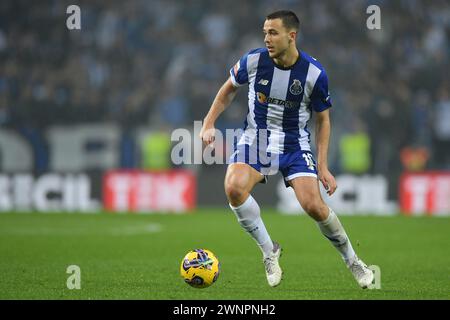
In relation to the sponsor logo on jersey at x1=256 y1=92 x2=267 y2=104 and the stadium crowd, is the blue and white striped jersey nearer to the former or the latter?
the sponsor logo on jersey at x1=256 y1=92 x2=267 y2=104

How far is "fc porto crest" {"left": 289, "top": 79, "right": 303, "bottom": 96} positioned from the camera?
7.61 meters

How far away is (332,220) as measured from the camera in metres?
7.54

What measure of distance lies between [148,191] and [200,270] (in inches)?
434

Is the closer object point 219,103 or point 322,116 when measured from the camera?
point 322,116

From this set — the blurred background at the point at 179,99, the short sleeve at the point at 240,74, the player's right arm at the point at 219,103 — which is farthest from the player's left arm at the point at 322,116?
the blurred background at the point at 179,99

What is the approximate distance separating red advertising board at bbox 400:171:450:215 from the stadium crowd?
461 millimetres

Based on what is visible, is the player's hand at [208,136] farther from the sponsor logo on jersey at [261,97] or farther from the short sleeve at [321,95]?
the short sleeve at [321,95]

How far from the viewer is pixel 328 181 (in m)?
7.48

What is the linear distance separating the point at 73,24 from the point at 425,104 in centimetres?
739

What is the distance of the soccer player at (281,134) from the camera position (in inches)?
295

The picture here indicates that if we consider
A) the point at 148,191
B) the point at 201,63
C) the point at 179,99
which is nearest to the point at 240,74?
the point at 148,191

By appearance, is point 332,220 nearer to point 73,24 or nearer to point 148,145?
point 148,145

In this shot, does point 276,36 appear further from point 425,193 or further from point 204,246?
point 425,193

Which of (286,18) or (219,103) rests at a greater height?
(286,18)
